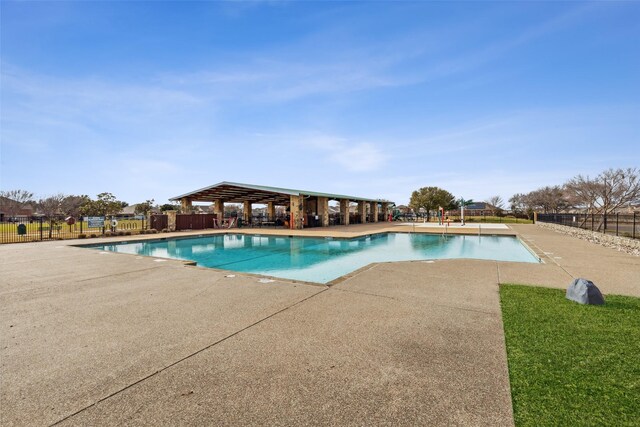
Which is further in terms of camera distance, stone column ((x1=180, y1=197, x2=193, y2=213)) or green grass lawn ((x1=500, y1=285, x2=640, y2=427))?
stone column ((x1=180, y1=197, x2=193, y2=213))

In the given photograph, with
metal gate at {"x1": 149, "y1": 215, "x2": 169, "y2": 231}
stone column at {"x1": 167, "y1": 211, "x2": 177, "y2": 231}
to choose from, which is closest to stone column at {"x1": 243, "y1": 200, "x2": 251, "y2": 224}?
stone column at {"x1": 167, "y1": 211, "x2": 177, "y2": 231}

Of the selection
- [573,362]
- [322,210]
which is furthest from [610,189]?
[573,362]

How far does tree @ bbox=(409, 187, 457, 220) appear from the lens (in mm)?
42375

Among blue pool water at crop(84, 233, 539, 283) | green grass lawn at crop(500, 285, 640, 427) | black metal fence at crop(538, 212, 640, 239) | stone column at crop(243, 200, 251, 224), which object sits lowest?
blue pool water at crop(84, 233, 539, 283)

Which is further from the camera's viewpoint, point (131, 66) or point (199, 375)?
point (131, 66)

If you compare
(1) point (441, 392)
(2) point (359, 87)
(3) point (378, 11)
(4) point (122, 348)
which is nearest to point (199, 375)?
(4) point (122, 348)

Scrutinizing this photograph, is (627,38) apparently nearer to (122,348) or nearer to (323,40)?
(323,40)

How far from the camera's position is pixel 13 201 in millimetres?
48406

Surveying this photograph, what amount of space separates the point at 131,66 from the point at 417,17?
11.6 m

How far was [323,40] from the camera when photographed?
12.2 meters

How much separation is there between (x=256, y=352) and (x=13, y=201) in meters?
70.5

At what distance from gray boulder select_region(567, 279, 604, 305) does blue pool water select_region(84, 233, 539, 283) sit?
536cm

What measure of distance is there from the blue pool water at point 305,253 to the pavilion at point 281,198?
4626 millimetres

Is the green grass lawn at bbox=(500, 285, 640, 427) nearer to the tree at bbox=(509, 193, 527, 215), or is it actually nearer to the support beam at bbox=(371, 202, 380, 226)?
the support beam at bbox=(371, 202, 380, 226)
